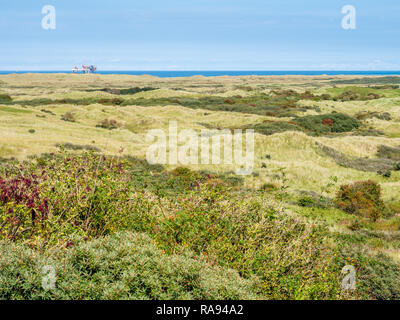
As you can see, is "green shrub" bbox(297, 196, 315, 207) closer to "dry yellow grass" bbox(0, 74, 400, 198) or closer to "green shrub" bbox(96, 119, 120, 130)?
"dry yellow grass" bbox(0, 74, 400, 198)

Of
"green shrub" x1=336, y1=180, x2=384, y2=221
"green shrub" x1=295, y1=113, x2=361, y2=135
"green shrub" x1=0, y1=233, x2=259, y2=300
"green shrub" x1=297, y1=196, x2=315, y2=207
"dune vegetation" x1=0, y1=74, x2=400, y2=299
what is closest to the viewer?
"green shrub" x1=0, y1=233, x2=259, y2=300

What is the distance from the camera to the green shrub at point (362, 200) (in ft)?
64.0

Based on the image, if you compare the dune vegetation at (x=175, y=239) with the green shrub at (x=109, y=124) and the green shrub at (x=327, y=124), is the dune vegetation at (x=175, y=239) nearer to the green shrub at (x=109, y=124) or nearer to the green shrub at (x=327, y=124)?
the green shrub at (x=109, y=124)

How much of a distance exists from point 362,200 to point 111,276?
18978 millimetres

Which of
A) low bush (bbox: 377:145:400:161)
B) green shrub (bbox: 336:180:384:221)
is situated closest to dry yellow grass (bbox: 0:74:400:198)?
low bush (bbox: 377:145:400:161)

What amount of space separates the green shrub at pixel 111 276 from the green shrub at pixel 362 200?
15773 millimetres

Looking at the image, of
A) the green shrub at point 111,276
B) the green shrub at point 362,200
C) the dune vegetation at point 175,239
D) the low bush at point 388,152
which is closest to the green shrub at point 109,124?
the dune vegetation at point 175,239

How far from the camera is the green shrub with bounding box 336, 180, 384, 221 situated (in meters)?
19.5

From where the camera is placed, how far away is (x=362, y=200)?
20750 mm

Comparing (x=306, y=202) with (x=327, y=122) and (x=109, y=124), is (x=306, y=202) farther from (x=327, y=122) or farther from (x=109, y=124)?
(x=327, y=122)

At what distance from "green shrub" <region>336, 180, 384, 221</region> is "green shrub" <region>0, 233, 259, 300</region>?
15.8 m

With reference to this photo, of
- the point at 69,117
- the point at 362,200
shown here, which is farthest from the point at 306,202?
the point at 69,117
